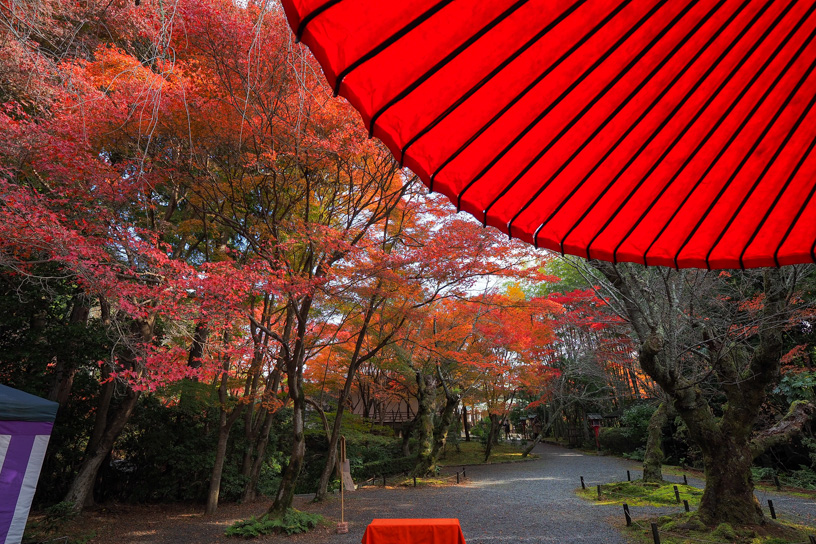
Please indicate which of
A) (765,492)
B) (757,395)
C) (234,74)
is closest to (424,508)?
(757,395)

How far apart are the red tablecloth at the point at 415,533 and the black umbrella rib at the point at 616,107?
5478mm

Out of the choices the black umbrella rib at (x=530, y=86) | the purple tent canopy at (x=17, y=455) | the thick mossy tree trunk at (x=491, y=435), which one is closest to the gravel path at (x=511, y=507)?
the thick mossy tree trunk at (x=491, y=435)

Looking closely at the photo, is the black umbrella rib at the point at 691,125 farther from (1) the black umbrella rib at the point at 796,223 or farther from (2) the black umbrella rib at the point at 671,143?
(1) the black umbrella rib at the point at 796,223

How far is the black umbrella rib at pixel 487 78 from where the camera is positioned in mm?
934

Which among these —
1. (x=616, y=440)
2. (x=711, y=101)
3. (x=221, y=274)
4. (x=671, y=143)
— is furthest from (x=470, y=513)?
(x=616, y=440)

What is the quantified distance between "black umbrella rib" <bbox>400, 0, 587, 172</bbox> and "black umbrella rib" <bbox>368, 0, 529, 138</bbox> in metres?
0.09

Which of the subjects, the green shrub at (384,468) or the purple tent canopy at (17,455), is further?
the green shrub at (384,468)

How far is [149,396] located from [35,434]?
5.81 metres

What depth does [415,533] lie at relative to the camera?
5.57 m

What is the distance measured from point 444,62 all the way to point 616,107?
0.57 meters

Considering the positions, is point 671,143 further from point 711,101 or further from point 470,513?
point 470,513

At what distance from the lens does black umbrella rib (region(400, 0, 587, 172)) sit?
3.07 ft

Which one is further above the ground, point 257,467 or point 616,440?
point 616,440

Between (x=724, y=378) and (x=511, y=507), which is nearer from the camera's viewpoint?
(x=724, y=378)
